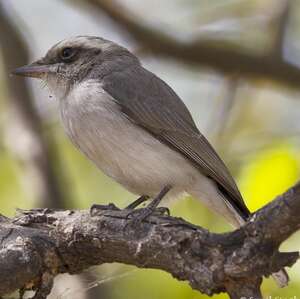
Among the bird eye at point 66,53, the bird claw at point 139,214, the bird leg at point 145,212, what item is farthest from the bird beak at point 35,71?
the bird claw at point 139,214

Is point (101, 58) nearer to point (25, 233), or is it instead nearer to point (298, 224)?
point (25, 233)

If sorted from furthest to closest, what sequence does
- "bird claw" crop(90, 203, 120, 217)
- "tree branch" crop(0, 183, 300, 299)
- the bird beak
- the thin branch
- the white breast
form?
the thin branch → the bird beak → the white breast → "bird claw" crop(90, 203, 120, 217) → "tree branch" crop(0, 183, 300, 299)

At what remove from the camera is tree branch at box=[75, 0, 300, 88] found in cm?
721

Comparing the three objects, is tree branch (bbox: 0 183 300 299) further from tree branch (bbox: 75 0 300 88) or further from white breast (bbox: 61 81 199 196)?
tree branch (bbox: 75 0 300 88)

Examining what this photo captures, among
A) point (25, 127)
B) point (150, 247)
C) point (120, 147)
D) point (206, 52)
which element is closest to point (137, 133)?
point (120, 147)

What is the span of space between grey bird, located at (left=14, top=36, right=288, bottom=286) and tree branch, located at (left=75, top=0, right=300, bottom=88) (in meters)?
1.22

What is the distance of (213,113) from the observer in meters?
8.15

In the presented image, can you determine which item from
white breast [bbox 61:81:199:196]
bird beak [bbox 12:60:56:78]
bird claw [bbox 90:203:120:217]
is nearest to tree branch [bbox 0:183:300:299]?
bird claw [bbox 90:203:120:217]

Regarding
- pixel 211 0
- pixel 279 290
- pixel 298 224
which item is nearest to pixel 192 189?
pixel 279 290

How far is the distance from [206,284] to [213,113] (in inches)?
167

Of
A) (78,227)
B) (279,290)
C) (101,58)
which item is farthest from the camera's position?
(101,58)

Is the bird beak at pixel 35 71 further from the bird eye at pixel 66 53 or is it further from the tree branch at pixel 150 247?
the tree branch at pixel 150 247

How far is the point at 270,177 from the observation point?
5.63 m

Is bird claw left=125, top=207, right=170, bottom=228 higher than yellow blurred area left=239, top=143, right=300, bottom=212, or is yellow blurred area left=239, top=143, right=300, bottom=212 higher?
yellow blurred area left=239, top=143, right=300, bottom=212
